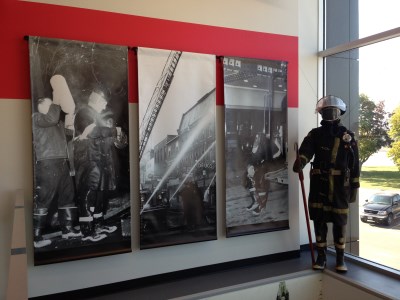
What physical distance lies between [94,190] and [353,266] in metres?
2.79

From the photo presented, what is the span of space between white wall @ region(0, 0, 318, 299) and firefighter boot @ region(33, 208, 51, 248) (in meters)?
0.09

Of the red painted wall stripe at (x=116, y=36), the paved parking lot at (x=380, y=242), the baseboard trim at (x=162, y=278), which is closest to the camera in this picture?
the red painted wall stripe at (x=116, y=36)

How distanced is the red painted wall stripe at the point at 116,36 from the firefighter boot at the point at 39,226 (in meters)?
0.93

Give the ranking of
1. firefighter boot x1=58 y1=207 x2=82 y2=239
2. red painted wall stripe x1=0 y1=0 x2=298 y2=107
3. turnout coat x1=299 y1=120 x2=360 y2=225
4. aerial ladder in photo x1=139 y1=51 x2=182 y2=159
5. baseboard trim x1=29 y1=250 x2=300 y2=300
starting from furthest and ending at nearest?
1. turnout coat x1=299 y1=120 x2=360 y2=225
2. aerial ladder in photo x1=139 y1=51 x2=182 y2=159
3. baseboard trim x1=29 y1=250 x2=300 y2=300
4. firefighter boot x1=58 y1=207 x2=82 y2=239
5. red painted wall stripe x1=0 y1=0 x2=298 y2=107

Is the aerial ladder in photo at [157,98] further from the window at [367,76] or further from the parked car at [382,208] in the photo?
the parked car at [382,208]

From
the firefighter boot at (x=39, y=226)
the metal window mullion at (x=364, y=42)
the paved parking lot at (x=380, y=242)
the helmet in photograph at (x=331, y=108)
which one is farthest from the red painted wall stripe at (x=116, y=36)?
the paved parking lot at (x=380, y=242)

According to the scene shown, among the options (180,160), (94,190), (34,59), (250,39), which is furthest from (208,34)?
(94,190)

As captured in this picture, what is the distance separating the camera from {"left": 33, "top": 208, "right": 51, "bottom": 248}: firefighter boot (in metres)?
2.66

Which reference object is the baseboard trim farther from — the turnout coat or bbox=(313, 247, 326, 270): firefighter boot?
the turnout coat

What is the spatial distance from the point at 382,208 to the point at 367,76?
4.79ft

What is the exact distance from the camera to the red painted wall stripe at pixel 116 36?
2.61m

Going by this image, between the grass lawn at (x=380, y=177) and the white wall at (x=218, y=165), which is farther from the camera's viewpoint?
the grass lawn at (x=380, y=177)

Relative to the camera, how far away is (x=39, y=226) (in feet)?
8.78

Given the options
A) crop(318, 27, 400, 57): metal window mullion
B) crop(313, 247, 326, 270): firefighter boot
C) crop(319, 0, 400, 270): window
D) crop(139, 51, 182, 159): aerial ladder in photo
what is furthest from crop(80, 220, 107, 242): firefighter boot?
crop(318, 27, 400, 57): metal window mullion
